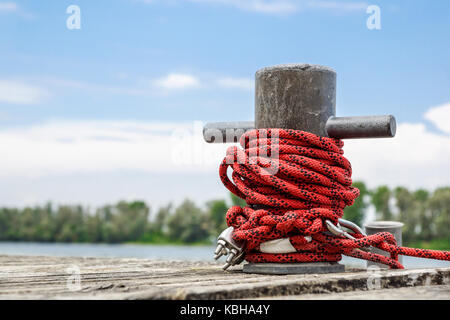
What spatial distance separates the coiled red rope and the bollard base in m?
0.04

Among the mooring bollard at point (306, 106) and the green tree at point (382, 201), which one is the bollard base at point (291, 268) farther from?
the green tree at point (382, 201)

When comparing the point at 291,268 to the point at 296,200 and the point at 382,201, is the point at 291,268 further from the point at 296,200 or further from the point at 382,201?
the point at 382,201

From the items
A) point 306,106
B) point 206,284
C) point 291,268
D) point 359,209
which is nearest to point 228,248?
point 291,268

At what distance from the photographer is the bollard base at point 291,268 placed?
115 inches

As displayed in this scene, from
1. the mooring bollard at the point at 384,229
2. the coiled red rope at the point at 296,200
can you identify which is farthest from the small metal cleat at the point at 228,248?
the mooring bollard at the point at 384,229

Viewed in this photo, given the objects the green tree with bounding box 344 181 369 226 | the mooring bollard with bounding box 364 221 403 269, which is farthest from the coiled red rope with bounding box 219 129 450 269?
the green tree with bounding box 344 181 369 226

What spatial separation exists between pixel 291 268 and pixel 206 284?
727 millimetres

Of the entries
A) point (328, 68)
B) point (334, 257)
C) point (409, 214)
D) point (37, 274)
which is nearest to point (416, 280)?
point (334, 257)

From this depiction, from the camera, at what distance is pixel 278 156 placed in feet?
10.0

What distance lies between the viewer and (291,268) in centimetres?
294

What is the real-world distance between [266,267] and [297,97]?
931 millimetres

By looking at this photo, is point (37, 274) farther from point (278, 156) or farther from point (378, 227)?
point (378, 227)

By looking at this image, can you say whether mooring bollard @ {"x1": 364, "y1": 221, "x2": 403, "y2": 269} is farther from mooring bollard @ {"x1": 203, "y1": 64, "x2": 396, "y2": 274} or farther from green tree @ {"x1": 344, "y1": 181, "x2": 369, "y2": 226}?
green tree @ {"x1": 344, "y1": 181, "x2": 369, "y2": 226}
